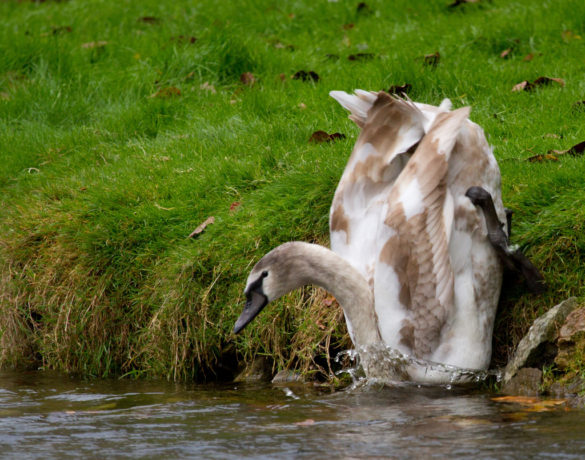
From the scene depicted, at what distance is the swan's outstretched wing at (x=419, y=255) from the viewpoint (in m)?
3.98

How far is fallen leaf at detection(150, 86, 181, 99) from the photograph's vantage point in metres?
7.47

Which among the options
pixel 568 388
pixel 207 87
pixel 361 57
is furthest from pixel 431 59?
pixel 568 388

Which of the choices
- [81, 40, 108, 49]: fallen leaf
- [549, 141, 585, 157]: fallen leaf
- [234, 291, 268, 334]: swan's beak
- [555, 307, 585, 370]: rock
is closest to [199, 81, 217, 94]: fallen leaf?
[81, 40, 108, 49]: fallen leaf

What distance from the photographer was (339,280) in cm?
418

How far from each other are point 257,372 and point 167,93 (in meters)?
3.31

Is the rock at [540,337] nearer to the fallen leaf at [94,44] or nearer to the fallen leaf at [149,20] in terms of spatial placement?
the fallen leaf at [94,44]

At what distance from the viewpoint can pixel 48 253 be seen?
5445 millimetres

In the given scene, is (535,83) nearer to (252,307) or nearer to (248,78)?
(248,78)

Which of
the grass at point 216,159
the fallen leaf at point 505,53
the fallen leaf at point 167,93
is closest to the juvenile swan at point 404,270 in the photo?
the grass at point 216,159

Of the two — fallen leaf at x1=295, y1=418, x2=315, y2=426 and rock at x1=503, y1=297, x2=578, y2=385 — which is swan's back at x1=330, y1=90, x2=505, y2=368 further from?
fallen leaf at x1=295, y1=418, x2=315, y2=426

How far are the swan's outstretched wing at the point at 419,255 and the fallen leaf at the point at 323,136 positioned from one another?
1871 millimetres

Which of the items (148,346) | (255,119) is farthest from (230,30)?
(148,346)

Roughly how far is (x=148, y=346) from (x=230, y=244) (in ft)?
2.32

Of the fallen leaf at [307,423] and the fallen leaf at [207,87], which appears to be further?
the fallen leaf at [207,87]
